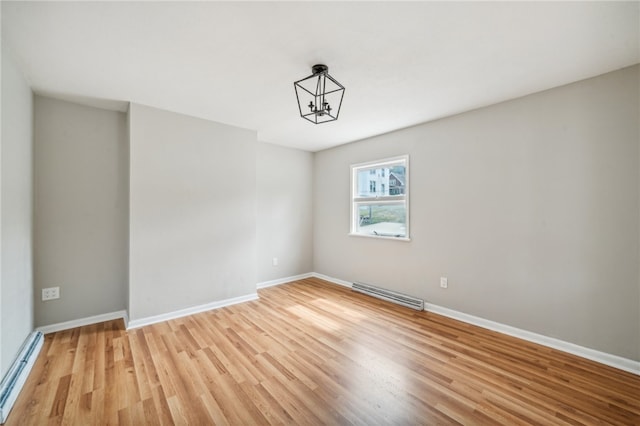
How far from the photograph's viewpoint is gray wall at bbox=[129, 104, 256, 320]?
2.87 meters

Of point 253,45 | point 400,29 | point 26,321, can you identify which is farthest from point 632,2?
point 26,321

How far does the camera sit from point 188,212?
3.20 metres

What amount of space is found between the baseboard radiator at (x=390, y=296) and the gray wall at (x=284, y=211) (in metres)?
1.26

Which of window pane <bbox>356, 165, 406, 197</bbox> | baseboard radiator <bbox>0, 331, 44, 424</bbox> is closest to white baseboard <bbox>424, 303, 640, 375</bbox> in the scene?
Result: window pane <bbox>356, 165, 406, 197</bbox>

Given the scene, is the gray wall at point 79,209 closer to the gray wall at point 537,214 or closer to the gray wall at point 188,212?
the gray wall at point 188,212

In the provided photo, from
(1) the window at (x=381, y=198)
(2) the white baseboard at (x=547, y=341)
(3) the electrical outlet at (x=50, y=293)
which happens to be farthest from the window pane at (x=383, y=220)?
(3) the electrical outlet at (x=50, y=293)

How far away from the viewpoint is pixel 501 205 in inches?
108

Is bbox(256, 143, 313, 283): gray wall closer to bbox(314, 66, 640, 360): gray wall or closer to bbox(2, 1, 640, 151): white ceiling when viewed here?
bbox(2, 1, 640, 151): white ceiling

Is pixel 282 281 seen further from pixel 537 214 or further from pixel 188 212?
pixel 537 214

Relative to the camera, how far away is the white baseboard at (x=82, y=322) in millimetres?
2687

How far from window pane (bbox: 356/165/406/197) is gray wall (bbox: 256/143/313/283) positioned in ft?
3.71

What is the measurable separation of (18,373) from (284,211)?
11.1 ft

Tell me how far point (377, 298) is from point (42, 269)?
12.8 ft

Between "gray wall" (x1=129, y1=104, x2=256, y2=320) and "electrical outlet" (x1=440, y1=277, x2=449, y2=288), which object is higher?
"gray wall" (x1=129, y1=104, x2=256, y2=320)
